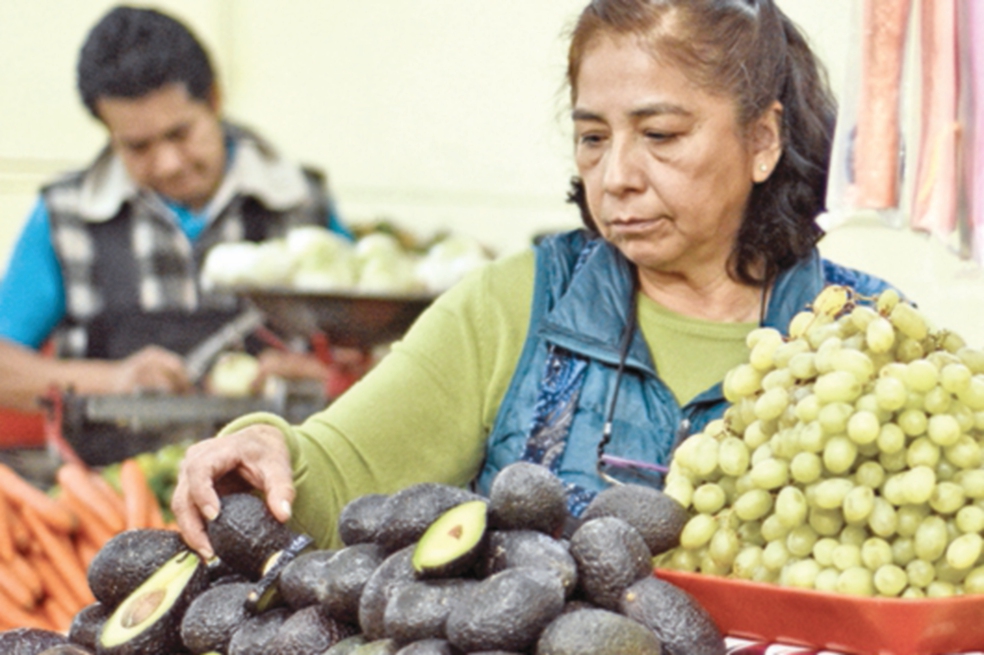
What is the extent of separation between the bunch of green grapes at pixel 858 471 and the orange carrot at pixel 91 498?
1.88m

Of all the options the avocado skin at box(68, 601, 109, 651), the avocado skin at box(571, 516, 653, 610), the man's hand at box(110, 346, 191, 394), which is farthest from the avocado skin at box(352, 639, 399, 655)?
the man's hand at box(110, 346, 191, 394)

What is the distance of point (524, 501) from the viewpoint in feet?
4.59

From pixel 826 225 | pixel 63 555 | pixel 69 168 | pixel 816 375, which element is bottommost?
pixel 63 555

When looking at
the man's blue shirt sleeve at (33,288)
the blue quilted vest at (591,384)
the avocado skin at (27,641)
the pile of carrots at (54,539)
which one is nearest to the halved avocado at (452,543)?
the avocado skin at (27,641)

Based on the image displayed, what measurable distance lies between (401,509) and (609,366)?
78cm

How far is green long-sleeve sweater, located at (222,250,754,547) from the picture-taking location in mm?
2141

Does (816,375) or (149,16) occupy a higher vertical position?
(149,16)

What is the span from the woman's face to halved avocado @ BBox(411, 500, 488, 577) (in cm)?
77

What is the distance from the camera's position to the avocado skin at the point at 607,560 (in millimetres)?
1345

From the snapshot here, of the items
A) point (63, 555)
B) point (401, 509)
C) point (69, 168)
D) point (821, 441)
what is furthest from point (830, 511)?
point (69, 168)

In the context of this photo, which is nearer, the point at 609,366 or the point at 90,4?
the point at 609,366

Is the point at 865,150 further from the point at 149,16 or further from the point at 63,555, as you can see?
the point at 149,16

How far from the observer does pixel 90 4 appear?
20.7 ft

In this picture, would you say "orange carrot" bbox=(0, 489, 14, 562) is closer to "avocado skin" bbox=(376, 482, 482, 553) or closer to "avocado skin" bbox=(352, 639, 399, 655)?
"avocado skin" bbox=(376, 482, 482, 553)
